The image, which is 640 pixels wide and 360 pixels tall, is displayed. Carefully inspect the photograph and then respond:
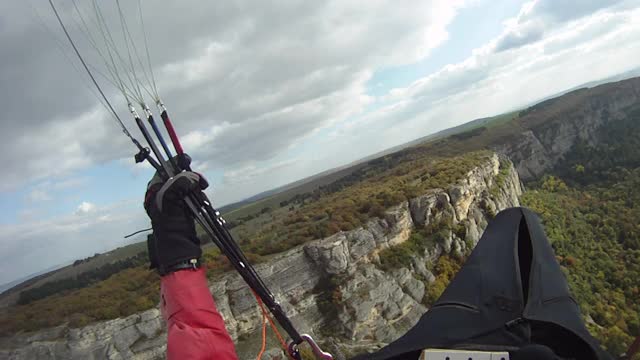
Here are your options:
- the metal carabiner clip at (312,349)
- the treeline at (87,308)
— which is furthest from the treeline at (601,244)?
the metal carabiner clip at (312,349)

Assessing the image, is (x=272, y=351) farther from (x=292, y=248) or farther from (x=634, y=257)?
(x=634, y=257)

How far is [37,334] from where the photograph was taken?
79.6 ft

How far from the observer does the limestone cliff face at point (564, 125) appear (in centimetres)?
12300

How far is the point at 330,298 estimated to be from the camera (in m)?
35.5

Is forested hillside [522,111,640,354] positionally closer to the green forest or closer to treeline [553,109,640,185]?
treeline [553,109,640,185]

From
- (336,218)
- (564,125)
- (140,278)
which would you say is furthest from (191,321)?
(564,125)

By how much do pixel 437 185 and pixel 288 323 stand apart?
53.0m

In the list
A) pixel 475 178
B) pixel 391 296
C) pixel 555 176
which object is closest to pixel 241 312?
pixel 391 296

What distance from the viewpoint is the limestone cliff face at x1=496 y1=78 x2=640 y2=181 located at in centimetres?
12300

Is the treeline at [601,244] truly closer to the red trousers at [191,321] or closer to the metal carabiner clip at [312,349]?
the metal carabiner clip at [312,349]

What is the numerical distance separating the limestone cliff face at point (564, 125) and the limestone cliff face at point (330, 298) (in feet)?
277

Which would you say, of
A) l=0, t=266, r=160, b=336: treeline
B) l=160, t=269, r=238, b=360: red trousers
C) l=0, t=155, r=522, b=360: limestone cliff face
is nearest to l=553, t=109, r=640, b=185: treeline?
l=0, t=155, r=522, b=360: limestone cliff face

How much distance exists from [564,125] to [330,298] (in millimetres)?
137709

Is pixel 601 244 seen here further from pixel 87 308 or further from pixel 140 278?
pixel 87 308
